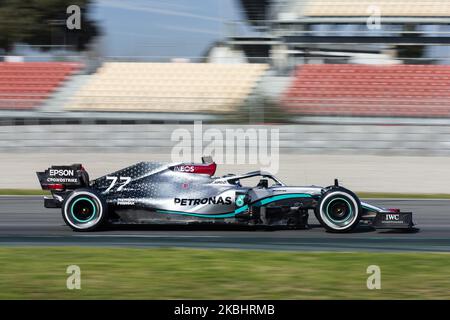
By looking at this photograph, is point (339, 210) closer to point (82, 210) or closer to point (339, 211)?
point (339, 211)

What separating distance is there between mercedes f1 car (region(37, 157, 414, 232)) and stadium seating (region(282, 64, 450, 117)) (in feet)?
33.7

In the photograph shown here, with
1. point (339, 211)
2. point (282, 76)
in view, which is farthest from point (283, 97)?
point (339, 211)

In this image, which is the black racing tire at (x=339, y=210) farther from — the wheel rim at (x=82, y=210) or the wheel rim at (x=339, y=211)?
the wheel rim at (x=82, y=210)

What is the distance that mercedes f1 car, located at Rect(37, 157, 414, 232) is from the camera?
9719 mm

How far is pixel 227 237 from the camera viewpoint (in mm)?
9562

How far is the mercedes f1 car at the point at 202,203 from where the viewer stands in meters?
9.72

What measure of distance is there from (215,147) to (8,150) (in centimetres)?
462

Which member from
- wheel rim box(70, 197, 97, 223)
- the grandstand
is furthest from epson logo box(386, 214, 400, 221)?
the grandstand

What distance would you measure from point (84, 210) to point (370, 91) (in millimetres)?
13227

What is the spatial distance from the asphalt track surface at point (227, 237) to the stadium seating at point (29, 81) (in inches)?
436

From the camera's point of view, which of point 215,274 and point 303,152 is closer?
point 215,274

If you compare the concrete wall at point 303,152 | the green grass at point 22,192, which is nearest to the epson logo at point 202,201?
the green grass at point 22,192

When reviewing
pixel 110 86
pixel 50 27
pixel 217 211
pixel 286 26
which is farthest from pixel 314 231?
pixel 50 27
